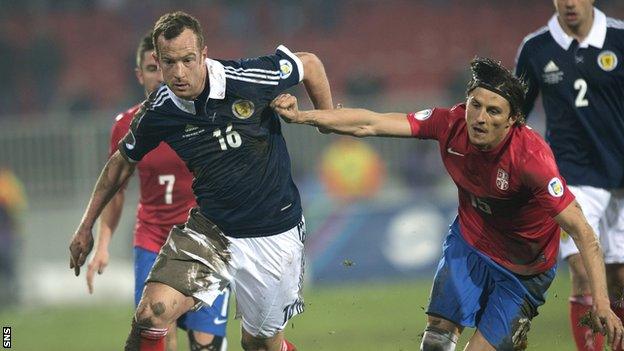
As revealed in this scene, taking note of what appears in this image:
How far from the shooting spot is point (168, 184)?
8078mm

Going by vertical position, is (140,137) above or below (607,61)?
below

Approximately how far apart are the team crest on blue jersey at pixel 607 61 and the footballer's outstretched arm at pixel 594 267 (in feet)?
6.07

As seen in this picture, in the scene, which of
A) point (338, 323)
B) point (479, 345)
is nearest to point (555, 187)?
point (479, 345)

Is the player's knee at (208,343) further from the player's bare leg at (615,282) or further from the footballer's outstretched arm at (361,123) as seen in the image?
the player's bare leg at (615,282)

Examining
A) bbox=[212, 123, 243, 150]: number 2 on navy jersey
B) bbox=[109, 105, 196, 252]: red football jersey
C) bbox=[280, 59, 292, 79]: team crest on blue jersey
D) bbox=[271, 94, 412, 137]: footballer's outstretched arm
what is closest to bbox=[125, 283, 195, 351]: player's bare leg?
bbox=[212, 123, 243, 150]: number 2 on navy jersey

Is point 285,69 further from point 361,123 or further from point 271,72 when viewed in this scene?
point 361,123

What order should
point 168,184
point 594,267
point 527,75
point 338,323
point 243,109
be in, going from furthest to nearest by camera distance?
point 338,323, point 168,184, point 527,75, point 243,109, point 594,267

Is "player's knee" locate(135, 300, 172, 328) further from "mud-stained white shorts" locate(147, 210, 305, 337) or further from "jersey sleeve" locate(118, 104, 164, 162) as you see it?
"jersey sleeve" locate(118, 104, 164, 162)

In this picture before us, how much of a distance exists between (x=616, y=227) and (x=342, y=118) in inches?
96.4

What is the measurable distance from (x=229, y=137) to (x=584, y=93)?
8.46 ft

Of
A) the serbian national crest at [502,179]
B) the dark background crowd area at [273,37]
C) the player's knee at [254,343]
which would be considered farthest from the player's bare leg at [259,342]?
the dark background crowd area at [273,37]

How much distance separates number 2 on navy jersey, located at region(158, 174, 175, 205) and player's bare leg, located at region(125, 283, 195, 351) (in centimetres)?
158

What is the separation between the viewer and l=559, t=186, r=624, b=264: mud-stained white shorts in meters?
7.71

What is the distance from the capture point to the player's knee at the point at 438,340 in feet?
21.6
